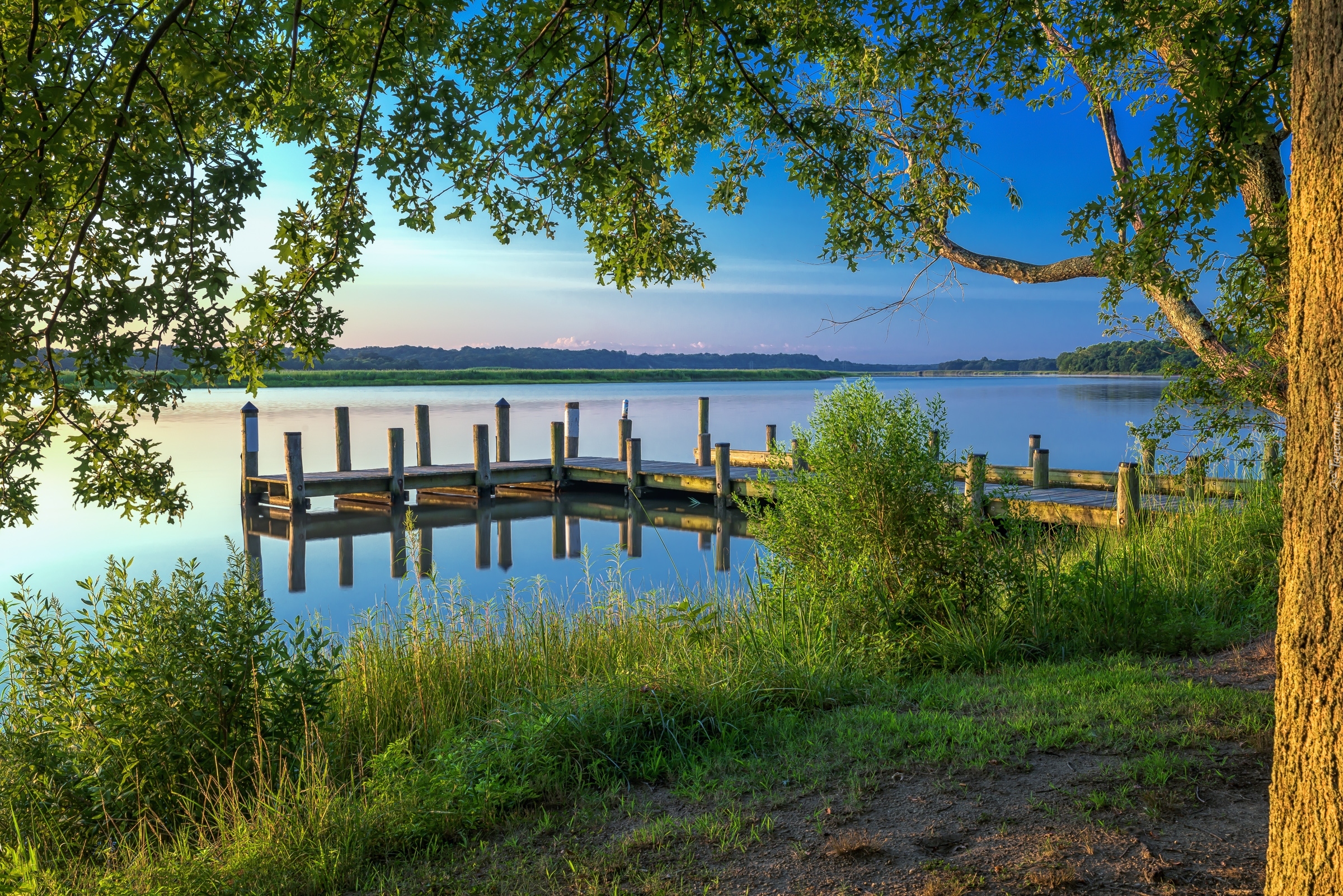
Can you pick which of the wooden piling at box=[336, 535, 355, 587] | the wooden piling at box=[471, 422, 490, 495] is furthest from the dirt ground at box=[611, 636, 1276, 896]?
the wooden piling at box=[471, 422, 490, 495]

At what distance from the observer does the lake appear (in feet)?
49.9

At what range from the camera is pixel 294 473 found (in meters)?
18.2

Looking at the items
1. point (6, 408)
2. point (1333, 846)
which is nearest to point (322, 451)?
point (6, 408)

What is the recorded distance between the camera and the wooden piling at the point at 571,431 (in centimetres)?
2344

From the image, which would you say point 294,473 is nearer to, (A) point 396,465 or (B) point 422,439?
(A) point 396,465

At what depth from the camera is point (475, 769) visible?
4066 mm

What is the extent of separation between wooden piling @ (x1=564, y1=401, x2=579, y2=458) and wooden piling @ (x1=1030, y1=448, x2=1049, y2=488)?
11.3m

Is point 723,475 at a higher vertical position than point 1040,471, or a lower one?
lower

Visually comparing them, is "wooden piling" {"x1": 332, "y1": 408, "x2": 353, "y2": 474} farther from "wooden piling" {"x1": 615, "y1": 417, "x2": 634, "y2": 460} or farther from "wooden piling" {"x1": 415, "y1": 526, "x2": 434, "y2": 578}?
"wooden piling" {"x1": 615, "y1": 417, "x2": 634, "y2": 460}

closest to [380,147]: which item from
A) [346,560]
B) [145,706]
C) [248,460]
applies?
[145,706]

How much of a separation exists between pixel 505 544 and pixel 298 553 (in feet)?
12.6

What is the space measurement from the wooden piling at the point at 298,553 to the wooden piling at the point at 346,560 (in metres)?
0.54

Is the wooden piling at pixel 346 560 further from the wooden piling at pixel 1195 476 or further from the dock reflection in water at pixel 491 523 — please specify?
the wooden piling at pixel 1195 476

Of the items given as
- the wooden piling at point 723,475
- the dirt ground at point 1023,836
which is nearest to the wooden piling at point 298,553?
the wooden piling at point 723,475
